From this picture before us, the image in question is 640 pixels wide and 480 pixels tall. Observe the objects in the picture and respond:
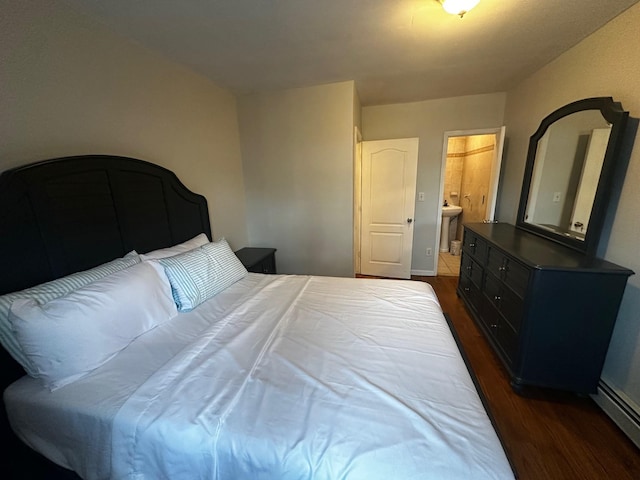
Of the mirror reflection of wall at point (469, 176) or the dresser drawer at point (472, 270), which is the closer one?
the dresser drawer at point (472, 270)

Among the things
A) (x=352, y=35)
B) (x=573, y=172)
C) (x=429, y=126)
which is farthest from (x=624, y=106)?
(x=429, y=126)

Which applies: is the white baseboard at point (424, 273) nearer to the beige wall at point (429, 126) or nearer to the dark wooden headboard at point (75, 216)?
the beige wall at point (429, 126)

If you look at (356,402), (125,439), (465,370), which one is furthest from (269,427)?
(465,370)

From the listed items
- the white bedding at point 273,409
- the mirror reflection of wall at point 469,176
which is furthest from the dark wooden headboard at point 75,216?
the mirror reflection of wall at point 469,176

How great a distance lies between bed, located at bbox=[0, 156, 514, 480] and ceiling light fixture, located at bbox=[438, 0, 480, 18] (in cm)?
162

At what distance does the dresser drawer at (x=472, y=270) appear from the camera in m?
2.36

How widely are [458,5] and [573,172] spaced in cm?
146

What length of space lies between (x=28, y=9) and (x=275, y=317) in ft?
6.28

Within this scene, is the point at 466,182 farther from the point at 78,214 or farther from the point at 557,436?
the point at 78,214

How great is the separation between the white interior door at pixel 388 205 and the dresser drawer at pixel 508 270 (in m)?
1.37

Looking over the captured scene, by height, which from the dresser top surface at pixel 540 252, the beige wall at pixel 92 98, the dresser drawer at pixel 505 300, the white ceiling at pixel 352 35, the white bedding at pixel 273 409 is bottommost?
the dresser drawer at pixel 505 300

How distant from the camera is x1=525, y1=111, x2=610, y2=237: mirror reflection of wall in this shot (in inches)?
66.2

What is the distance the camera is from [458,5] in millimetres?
1340

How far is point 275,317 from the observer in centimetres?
145
